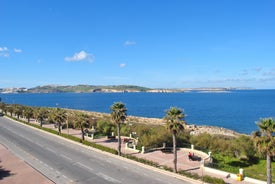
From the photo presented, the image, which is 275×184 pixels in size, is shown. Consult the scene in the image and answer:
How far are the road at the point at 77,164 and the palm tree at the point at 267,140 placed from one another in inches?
345

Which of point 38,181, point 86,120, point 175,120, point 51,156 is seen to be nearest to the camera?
point 38,181

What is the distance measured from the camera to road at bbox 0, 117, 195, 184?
31781mm

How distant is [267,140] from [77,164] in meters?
23.6

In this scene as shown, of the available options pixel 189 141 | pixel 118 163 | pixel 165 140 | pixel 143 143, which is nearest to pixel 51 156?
pixel 118 163

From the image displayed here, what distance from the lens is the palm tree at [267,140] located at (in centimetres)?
2675

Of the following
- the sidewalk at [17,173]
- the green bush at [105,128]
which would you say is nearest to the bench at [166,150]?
the green bush at [105,128]

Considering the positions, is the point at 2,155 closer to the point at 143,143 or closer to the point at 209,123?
the point at 143,143

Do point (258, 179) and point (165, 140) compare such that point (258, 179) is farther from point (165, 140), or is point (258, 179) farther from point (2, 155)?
point (2, 155)

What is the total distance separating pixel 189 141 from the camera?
51.4m

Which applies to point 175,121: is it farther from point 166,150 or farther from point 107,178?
point 166,150

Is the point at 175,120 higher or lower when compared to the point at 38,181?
higher

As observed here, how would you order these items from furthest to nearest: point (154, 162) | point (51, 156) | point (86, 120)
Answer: point (86, 120) → point (51, 156) → point (154, 162)

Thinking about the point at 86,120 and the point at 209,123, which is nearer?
the point at 86,120

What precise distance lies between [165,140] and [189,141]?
4.60 m
